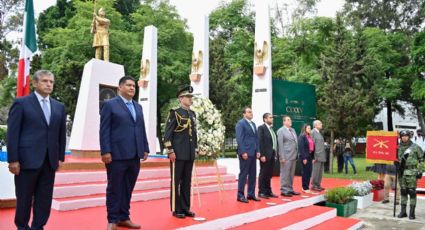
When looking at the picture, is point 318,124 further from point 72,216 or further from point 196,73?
point 196,73

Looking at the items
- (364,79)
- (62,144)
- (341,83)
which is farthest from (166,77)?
(62,144)

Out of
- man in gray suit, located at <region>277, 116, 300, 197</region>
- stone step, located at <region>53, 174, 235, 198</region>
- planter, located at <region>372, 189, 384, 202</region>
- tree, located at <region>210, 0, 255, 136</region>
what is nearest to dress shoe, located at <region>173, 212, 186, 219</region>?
stone step, located at <region>53, 174, 235, 198</region>

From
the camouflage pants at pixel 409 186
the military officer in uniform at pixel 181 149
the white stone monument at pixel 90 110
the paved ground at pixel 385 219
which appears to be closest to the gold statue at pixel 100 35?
the white stone monument at pixel 90 110

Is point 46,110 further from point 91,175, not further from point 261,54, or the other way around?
point 261,54

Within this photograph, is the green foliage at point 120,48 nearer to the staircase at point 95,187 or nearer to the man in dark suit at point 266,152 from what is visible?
the staircase at point 95,187

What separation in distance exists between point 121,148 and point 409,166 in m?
6.04

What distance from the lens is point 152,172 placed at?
25.8ft

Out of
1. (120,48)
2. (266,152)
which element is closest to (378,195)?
(266,152)

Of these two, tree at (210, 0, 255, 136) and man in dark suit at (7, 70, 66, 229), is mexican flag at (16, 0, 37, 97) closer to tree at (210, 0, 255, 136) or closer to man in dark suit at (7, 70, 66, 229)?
man in dark suit at (7, 70, 66, 229)

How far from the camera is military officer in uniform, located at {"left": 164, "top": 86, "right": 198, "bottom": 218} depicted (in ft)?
16.8

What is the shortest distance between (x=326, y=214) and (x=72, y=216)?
4682 millimetres

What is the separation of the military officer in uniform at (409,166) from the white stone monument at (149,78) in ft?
28.4

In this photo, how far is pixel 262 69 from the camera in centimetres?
1257

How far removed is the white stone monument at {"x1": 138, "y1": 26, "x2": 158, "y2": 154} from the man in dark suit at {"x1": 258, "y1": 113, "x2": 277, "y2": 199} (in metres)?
7.21
